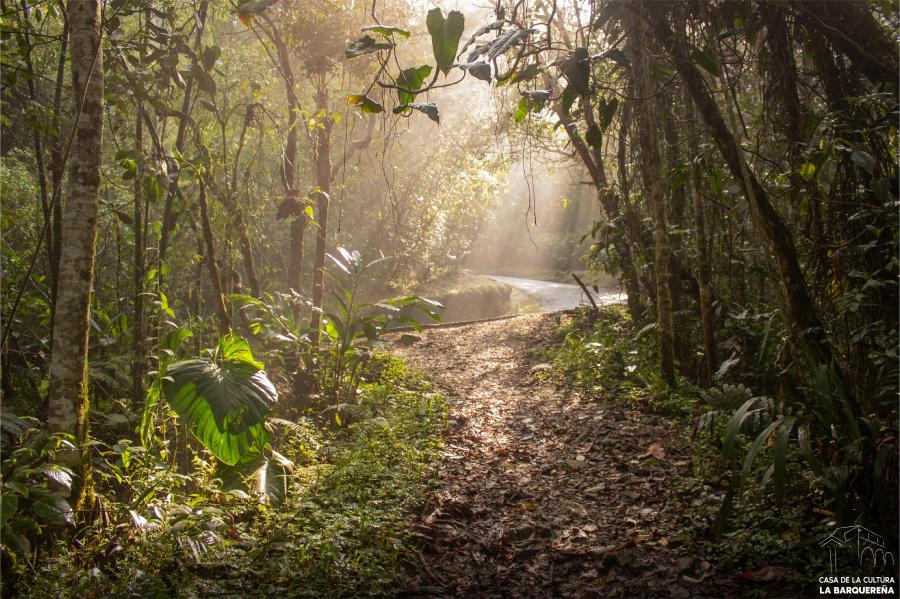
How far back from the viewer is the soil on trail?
2744 mm

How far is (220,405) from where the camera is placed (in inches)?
117

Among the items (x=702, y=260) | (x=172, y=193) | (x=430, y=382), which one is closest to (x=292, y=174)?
(x=172, y=193)

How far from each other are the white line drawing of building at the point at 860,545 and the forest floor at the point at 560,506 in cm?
40

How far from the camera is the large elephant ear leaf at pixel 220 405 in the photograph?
300 centimetres

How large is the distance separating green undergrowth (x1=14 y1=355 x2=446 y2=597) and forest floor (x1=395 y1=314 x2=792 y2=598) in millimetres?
244

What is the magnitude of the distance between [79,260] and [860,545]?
3643 millimetres

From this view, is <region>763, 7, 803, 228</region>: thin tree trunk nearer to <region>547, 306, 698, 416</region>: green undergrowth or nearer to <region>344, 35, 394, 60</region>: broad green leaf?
<region>547, 306, 698, 416</region>: green undergrowth

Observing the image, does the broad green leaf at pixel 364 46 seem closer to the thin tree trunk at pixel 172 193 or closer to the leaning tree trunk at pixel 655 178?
the thin tree trunk at pixel 172 193

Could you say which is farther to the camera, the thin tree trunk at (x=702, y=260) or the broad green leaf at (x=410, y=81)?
the thin tree trunk at (x=702, y=260)

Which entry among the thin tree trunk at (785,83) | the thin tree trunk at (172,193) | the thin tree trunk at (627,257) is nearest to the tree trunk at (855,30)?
the thin tree trunk at (785,83)

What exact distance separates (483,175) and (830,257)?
464 inches

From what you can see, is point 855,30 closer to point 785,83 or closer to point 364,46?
point 785,83

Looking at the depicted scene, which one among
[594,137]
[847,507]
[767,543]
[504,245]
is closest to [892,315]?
[847,507]

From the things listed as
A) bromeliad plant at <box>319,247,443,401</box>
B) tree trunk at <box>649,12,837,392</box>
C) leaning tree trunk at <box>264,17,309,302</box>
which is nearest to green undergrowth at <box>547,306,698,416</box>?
tree trunk at <box>649,12,837,392</box>
